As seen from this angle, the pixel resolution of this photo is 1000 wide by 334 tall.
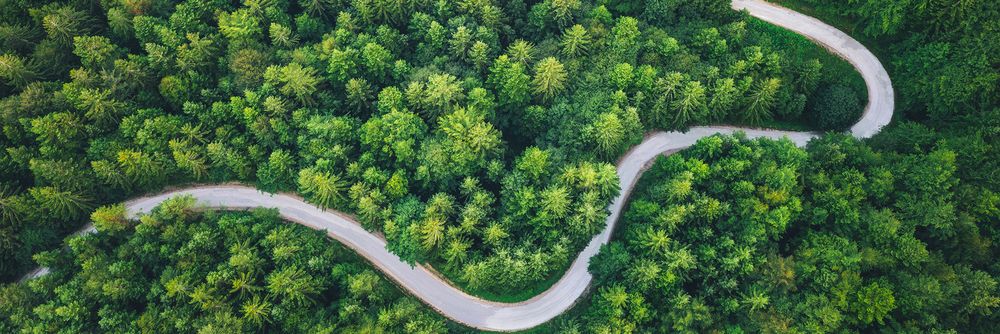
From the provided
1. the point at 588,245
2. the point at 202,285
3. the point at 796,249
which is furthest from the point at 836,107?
the point at 202,285

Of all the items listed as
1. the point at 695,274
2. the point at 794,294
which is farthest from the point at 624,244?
the point at 794,294

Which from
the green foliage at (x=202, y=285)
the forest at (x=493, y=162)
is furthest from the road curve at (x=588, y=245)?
the green foliage at (x=202, y=285)

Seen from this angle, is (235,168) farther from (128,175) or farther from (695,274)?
(695,274)

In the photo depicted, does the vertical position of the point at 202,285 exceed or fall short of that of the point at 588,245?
it exceeds it

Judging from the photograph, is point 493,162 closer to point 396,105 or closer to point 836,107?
point 396,105

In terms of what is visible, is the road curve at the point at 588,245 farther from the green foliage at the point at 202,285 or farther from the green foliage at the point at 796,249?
the green foliage at the point at 796,249

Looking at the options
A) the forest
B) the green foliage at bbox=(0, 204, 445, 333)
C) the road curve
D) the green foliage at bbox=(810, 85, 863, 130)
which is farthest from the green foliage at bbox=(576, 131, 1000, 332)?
the green foliage at bbox=(0, 204, 445, 333)
